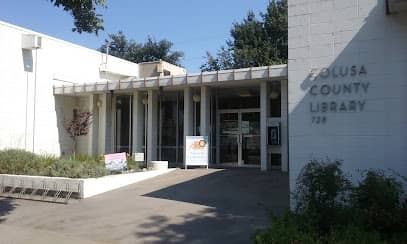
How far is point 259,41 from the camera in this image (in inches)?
1540

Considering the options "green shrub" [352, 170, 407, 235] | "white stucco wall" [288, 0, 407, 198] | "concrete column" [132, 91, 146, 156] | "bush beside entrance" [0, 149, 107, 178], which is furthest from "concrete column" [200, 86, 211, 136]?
"green shrub" [352, 170, 407, 235]

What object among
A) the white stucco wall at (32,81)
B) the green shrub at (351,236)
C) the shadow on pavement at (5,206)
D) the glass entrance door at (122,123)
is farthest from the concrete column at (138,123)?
the green shrub at (351,236)

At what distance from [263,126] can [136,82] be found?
5.97 meters

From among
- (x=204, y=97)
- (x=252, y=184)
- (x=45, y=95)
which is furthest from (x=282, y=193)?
(x=45, y=95)

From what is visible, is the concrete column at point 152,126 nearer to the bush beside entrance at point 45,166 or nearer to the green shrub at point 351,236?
the bush beside entrance at point 45,166

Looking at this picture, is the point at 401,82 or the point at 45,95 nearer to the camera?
the point at 401,82

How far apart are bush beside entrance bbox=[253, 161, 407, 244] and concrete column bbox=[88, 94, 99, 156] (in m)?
15.5

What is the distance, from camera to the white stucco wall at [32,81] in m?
18.3

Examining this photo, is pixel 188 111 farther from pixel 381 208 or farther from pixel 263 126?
pixel 381 208

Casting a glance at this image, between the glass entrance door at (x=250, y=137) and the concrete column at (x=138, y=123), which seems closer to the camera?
the glass entrance door at (x=250, y=137)

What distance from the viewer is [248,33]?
40125 millimetres

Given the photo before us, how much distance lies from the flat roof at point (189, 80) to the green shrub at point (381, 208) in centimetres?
895

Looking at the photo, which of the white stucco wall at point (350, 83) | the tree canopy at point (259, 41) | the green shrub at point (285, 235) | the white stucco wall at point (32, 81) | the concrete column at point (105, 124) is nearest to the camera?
the green shrub at point (285, 235)

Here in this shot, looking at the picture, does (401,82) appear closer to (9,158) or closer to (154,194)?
(154,194)
